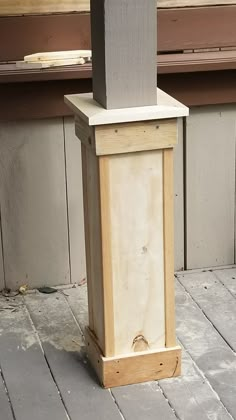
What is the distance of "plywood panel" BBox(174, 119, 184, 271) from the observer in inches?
152

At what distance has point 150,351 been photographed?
3098 millimetres

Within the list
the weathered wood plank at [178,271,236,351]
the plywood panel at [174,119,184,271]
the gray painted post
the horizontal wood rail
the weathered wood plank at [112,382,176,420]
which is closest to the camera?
the gray painted post

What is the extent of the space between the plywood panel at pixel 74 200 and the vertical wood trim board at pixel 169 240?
2.94 feet

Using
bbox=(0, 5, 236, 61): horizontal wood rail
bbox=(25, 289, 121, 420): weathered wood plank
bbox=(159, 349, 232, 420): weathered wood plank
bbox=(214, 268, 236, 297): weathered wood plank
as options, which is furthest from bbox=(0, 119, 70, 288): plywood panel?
bbox=(159, 349, 232, 420): weathered wood plank

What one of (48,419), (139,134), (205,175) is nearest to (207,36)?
(205,175)

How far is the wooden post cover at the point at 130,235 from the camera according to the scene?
2.84m

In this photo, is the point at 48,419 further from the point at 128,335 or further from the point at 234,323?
the point at 234,323

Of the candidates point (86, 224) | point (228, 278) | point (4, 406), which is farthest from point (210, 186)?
point (4, 406)

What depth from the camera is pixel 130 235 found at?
2.94 meters

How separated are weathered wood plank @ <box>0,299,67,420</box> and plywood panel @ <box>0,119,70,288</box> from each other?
23cm

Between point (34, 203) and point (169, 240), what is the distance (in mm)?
971

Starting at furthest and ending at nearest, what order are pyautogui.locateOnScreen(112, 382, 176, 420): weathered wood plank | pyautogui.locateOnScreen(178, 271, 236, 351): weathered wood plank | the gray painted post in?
pyautogui.locateOnScreen(178, 271, 236, 351): weathered wood plank < pyautogui.locateOnScreen(112, 382, 176, 420): weathered wood plank < the gray painted post

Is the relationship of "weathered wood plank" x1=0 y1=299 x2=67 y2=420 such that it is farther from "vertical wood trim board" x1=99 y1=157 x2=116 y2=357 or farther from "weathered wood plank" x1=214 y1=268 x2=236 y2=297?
"weathered wood plank" x1=214 y1=268 x2=236 y2=297

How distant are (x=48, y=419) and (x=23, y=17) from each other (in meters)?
1.72
